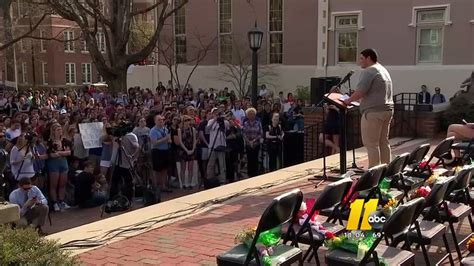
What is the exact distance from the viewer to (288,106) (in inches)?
710

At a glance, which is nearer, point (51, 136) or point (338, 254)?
point (338, 254)

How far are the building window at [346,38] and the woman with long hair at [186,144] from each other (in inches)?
496

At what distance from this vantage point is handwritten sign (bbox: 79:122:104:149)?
11.5 meters

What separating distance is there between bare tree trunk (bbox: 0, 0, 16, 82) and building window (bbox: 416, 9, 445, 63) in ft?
64.3

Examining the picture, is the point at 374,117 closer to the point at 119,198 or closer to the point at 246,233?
the point at 246,233

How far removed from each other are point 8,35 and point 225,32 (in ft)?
51.0

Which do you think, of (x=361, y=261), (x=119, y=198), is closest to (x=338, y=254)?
(x=361, y=261)

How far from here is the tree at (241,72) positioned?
2716 centimetres

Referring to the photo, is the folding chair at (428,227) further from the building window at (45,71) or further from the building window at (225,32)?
the building window at (45,71)

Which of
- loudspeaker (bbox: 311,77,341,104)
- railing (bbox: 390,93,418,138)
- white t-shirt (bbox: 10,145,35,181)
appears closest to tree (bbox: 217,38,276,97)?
railing (bbox: 390,93,418,138)

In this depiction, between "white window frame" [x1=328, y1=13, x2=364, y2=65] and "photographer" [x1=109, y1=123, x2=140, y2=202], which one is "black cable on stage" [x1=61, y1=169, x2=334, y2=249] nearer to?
"photographer" [x1=109, y1=123, x2=140, y2=202]

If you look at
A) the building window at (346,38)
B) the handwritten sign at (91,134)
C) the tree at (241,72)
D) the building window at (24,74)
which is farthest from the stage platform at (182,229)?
the building window at (24,74)

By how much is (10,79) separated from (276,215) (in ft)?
187

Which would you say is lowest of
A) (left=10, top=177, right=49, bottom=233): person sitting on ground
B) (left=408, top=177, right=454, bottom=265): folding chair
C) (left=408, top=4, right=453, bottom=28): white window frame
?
(left=10, top=177, right=49, bottom=233): person sitting on ground
